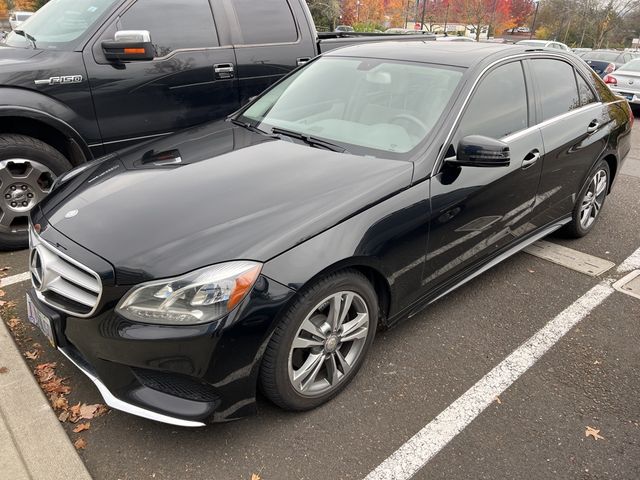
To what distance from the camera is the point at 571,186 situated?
13.2 feet

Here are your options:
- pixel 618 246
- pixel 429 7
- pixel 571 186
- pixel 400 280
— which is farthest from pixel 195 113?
pixel 429 7

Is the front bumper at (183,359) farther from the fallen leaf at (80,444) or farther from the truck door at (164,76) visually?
the truck door at (164,76)

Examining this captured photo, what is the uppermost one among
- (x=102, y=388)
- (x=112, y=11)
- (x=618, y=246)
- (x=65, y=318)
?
(x=112, y=11)

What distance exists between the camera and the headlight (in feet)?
6.61

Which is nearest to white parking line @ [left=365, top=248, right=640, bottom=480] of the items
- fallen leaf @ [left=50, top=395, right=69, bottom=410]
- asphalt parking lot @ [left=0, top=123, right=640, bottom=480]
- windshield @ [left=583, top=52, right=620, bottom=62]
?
asphalt parking lot @ [left=0, top=123, right=640, bottom=480]

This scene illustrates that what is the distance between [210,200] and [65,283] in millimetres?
721

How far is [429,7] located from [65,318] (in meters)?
63.5

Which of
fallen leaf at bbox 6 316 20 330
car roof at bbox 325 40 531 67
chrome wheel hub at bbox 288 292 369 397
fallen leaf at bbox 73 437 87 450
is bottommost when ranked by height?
fallen leaf at bbox 73 437 87 450

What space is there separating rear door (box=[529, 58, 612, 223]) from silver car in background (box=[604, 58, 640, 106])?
30.8 feet

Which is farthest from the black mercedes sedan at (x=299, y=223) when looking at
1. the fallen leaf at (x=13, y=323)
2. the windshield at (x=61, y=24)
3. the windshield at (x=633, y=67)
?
the windshield at (x=633, y=67)

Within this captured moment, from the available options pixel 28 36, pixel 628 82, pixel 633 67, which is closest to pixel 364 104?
pixel 28 36

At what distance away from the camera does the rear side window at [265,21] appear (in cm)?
486

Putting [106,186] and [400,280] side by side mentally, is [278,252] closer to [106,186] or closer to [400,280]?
[400,280]

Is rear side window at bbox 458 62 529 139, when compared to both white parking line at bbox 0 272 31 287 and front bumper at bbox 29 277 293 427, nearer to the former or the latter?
front bumper at bbox 29 277 293 427
